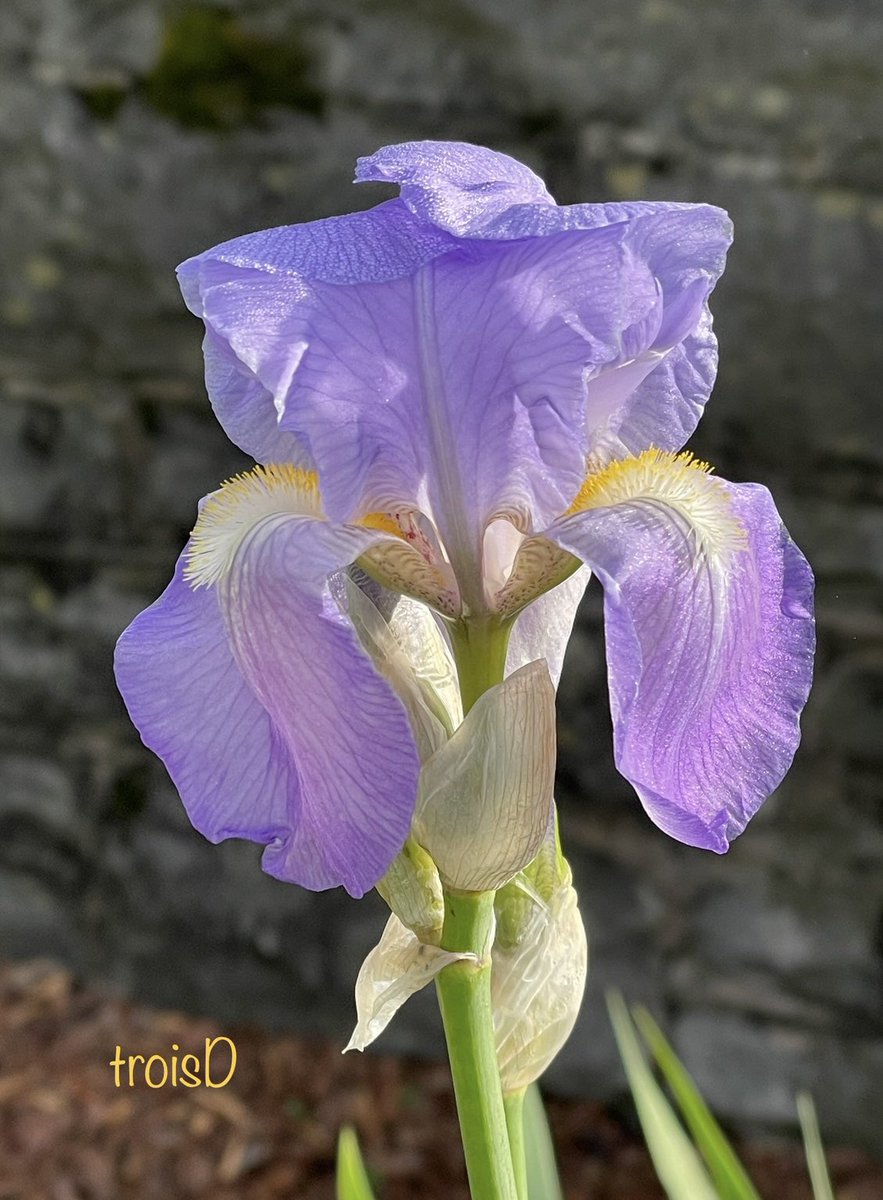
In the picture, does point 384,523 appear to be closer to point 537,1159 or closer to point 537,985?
point 537,985

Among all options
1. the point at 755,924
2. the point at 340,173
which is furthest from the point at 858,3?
the point at 755,924

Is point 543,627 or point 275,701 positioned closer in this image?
point 275,701

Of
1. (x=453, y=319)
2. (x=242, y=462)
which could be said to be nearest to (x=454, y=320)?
(x=453, y=319)

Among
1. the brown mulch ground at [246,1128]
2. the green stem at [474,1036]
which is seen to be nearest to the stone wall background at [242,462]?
the brown mulch ground at [246,1128]

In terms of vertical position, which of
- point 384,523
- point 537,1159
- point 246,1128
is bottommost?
point 246,1128

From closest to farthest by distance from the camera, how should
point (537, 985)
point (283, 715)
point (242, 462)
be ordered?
point (283, 715)
point (537, 985)
point (242, 462)

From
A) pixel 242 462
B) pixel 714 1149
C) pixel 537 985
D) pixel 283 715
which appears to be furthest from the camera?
pixel 242 462
